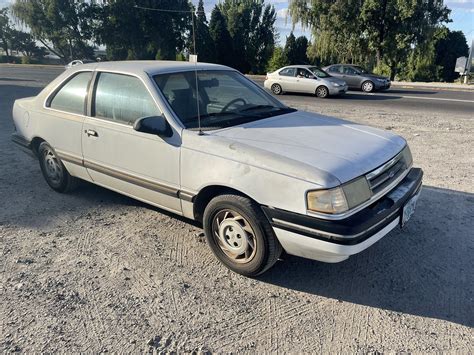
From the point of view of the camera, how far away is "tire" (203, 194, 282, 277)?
9.81 ft

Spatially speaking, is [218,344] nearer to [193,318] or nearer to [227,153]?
[193,318]

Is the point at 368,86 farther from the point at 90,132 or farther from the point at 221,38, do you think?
the point at 221,38

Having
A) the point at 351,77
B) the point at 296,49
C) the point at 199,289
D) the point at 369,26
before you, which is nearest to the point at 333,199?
the point at 199,289

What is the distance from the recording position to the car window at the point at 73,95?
4258mm

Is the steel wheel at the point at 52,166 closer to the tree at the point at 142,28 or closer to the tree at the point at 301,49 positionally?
the tree at the point at 301,49

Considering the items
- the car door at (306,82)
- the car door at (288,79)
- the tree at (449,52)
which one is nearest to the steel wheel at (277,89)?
the car door at (288,79)

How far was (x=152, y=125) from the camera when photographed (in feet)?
11.0

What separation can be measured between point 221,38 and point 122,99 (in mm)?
36973

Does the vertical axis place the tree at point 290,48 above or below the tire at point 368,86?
above

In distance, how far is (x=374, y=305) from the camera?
2.95 m

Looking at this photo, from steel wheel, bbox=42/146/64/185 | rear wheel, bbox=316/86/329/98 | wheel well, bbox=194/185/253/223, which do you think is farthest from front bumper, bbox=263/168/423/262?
rear wheel, bbox=316/86/329/98

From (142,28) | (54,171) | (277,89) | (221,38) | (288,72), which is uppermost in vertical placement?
(142,28)

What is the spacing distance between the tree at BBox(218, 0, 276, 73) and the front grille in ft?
119

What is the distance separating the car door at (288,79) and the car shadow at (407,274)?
562 inches
